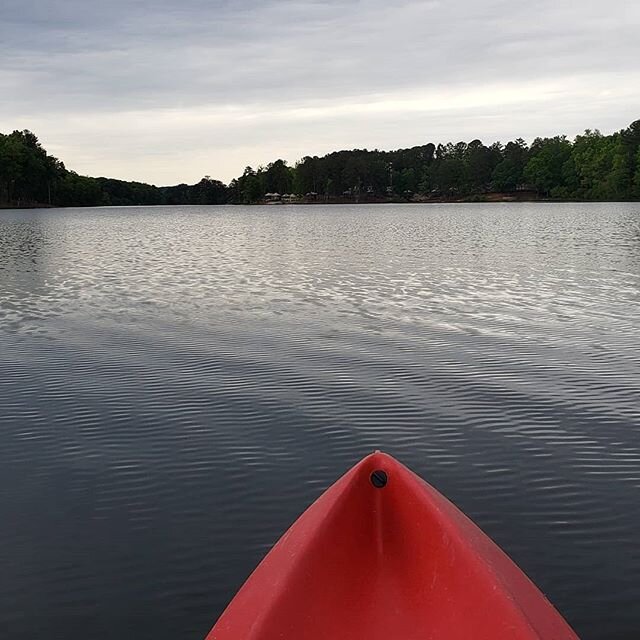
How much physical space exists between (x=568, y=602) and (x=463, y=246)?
43.8m

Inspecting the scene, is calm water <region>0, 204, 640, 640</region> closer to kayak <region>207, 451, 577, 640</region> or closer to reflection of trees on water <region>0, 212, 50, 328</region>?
reflection of trees on water <region>0, 212, 50, 328</region>

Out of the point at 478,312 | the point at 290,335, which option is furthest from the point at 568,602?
the point at 478,312

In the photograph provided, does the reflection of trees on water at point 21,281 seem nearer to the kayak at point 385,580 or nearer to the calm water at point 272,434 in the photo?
the calm water at point 272,434

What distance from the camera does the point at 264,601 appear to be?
18.2ft

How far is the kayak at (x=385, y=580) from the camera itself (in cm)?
540

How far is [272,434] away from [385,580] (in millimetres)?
6072

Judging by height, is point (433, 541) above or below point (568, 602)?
above

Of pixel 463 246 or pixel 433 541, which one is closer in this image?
pixel 433 541

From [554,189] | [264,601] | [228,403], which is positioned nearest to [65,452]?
[228,403]

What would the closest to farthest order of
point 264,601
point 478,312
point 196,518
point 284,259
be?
point 264,601 → point 196,518 → point 478,312 → point 284,259

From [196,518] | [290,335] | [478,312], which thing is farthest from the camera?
[478,312]

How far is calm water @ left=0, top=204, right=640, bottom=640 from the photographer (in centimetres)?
779

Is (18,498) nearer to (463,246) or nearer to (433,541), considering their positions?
(433,541)

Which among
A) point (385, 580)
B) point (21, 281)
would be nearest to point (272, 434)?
point (385, 580)
